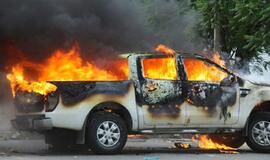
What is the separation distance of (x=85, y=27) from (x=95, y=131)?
227 centimetres

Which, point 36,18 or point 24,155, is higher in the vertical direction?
point 36,18

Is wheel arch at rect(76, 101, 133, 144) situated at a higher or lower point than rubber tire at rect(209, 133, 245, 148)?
higher

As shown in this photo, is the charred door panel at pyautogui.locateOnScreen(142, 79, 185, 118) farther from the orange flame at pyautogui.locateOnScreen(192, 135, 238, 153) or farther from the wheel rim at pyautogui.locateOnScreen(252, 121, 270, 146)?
the orange flame at pyautogui.locateOnScreen(192, 135, 238, 153)

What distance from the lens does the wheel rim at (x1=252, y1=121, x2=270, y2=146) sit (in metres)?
10.7

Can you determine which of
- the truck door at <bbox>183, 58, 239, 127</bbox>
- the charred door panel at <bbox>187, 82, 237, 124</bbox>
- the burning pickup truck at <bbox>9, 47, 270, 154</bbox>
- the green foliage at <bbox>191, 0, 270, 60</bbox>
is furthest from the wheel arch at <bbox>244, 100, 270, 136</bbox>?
the green foliage at <bbox>191, 0, 270, 60</bbox>

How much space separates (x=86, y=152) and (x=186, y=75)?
224 centimetres

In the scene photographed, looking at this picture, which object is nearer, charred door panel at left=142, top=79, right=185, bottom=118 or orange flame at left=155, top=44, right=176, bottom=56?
charred door panel at left=142, top=79, right=185, bottom=118

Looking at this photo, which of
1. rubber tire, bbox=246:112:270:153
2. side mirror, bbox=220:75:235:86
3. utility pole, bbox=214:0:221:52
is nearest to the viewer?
side mirror, bbox=220:75:235:86

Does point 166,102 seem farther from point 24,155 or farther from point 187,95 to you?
point 24,155

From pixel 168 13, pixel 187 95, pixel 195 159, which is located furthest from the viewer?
pixel 168 13

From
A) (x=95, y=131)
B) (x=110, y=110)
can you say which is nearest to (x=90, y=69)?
(x=110, y=110)

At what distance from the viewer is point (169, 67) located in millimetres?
10508

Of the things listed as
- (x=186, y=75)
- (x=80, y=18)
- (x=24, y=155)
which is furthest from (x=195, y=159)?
(x=80, y=18)

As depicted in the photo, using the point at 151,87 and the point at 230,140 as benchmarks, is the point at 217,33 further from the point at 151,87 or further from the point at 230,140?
the point at 151,87
